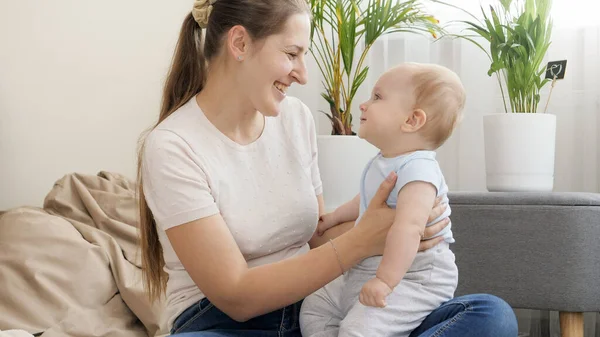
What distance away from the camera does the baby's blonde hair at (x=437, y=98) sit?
1425 mm

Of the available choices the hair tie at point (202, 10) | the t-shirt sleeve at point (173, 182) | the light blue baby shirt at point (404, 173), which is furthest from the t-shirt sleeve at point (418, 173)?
the hair tie at point (202, 10)

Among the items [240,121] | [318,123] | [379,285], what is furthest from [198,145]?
[318,123]

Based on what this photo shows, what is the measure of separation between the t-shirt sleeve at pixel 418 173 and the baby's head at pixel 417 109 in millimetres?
67

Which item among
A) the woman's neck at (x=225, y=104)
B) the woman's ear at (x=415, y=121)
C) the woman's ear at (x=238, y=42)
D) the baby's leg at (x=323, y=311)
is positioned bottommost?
the baby's leg at (x=323, y=311)

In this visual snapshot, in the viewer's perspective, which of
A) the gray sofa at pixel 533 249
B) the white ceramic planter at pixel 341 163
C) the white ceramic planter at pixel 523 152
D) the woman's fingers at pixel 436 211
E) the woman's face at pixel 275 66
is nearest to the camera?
the woman's fingers at pixel 436 211

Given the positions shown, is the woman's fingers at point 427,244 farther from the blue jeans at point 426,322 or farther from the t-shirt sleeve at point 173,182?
the t-shirt sleeve at point 173,182

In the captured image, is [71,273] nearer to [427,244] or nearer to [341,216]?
[341,216]

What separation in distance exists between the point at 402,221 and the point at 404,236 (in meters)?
0.03

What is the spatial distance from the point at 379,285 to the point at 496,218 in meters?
1.16

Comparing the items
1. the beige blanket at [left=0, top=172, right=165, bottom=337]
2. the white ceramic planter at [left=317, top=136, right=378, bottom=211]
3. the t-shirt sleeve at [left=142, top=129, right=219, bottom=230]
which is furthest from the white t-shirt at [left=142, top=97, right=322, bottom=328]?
the white ceramic planter at [left=317, top=136, right=378, bottom=211]

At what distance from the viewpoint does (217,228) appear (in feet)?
4.58

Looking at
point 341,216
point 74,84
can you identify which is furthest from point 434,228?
point 74,84

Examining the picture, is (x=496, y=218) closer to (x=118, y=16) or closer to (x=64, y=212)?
(x=64, y=212)

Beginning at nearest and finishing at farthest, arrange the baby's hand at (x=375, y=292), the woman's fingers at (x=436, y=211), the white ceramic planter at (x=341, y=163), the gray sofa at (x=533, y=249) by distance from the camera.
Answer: the baby's hand at (x=375, y=292)
the woman's fingers at (x=436, y=211)
the gray sofa at (x=533, y=249)
the white ceramic planter at (x=341, y=163)
